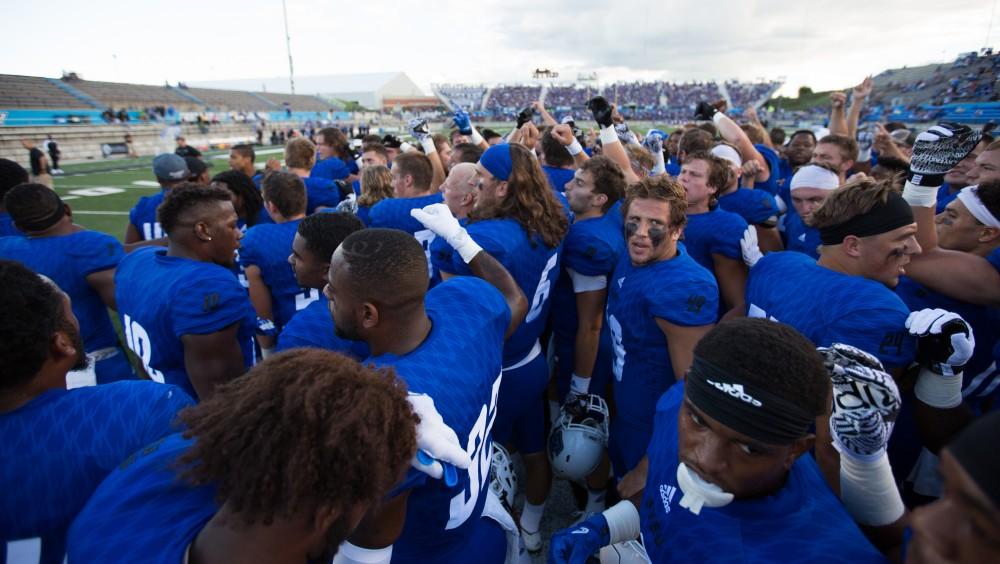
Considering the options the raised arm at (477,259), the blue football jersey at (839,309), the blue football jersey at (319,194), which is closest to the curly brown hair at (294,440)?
the raised arm at (477,259)

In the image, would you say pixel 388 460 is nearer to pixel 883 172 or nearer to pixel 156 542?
pixel 156 542

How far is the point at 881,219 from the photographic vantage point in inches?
85.7

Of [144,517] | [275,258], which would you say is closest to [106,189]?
[275,258]

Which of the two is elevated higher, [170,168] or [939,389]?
[170,168]

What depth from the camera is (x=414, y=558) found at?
168 centimetres

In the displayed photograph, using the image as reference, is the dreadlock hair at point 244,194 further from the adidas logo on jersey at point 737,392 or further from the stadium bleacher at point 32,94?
the stadium bleacher at point 32,94

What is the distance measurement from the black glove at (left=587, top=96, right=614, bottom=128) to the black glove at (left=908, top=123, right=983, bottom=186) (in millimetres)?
2506

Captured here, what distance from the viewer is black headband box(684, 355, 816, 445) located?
1.23 meters

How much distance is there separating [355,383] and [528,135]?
570 centimetres

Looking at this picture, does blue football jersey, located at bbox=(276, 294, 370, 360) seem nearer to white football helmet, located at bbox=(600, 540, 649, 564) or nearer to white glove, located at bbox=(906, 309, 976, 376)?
white football helmet, located at bbox=(600, 540, 649, 564)

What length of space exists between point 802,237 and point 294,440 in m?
3.96

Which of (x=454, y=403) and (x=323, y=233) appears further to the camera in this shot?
(x=323, y=233)

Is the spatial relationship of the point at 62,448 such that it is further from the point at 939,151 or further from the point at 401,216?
the point at 939,151

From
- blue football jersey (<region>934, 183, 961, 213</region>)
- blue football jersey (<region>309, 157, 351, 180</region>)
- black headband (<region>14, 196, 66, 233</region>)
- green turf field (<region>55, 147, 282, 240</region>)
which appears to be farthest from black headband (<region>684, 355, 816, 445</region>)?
green turf field (<region>55, 147, 282, 240</region>)
